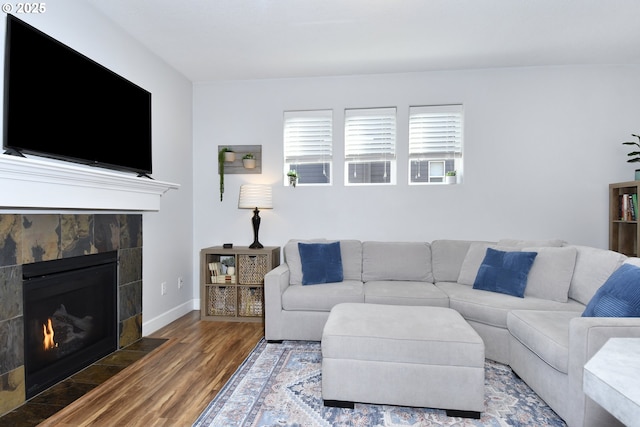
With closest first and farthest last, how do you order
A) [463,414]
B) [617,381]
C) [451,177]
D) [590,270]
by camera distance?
[617,381] < [463,414] < [590,270] < [451,177]

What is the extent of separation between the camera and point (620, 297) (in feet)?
5.83

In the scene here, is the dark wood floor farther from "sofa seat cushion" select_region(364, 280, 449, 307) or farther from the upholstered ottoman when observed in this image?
"sofa seat cushion" select_region(364, 280, 449, 307)

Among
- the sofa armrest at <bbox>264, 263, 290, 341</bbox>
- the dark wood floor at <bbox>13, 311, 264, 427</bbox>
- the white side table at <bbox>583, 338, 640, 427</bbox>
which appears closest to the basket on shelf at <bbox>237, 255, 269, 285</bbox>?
the dark wood floor at <bbox>13, 311, 264, 427</bbox>

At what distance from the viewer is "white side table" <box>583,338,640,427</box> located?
0.69 meters

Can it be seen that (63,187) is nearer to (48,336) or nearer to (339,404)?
(48,336)

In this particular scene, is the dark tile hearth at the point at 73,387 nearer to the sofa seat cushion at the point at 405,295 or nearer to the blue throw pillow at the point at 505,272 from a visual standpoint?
the sofa seat cushion at the point at 405,295

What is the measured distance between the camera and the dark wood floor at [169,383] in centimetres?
188

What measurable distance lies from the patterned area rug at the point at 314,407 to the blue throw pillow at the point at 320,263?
88 centimetres

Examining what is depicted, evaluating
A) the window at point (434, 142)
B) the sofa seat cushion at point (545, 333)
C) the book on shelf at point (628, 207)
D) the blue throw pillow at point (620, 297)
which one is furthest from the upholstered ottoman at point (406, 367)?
the book on shelf at point (628, 207)

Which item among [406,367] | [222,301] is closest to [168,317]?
[222,301]

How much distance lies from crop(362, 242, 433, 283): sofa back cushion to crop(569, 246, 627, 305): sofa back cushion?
115 cm

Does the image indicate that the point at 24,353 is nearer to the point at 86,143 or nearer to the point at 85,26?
the point at 86,143

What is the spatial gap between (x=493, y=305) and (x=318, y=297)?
1.35 m

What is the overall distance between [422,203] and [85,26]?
330 cm
